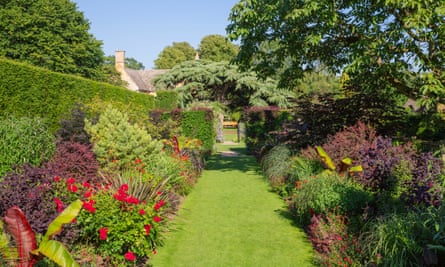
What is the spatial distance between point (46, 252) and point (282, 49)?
10.3 metres

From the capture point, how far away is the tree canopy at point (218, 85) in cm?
3634

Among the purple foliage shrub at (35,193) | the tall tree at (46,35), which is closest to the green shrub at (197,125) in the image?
the purple foliage shrub at (35,193)

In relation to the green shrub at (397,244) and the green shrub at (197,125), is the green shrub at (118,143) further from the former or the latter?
the green shrub at (197,125)

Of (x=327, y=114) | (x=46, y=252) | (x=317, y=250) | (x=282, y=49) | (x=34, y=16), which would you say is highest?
(x=34, y=16)

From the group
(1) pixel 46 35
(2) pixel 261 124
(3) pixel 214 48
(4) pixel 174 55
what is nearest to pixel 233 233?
(2) pixel 261 124

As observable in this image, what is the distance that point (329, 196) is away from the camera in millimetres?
6535

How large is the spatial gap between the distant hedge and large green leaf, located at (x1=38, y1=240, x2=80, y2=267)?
672cm

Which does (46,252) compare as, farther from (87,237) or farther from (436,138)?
(436,138)

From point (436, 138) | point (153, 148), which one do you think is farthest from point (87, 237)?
point (436, 138)

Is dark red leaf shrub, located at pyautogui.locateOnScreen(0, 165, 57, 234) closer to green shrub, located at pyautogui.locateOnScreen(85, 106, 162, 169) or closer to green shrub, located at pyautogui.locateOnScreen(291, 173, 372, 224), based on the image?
green shrub, located at pyautogui.locateOnScreen(85, 106, 162, 169)

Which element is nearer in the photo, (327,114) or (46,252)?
(46,252)

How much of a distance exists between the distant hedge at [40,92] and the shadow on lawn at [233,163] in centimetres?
442

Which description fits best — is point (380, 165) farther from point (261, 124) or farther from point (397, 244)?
point (261, 124)

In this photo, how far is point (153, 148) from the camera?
10.1 metres
